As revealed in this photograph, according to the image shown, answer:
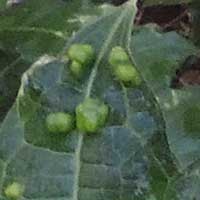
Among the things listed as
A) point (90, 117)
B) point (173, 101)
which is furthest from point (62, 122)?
point (173, 101)

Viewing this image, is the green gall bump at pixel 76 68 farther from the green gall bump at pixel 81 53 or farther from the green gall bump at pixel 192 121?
the green gall bump at pixel 192 121

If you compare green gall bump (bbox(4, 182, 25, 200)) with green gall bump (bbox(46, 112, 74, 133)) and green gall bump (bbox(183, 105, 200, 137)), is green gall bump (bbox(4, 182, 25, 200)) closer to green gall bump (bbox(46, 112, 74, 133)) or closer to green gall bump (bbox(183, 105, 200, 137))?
green gall bump (bbox(46, 112, 74, 133))

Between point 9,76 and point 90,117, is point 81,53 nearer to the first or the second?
point 90,117

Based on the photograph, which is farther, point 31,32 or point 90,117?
point 31,32

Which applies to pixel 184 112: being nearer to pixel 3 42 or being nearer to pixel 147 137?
pixel 147 137

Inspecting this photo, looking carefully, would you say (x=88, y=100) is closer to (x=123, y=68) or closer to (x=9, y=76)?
(x=123, y=68)

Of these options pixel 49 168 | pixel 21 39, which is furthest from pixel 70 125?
pixel 21 39
